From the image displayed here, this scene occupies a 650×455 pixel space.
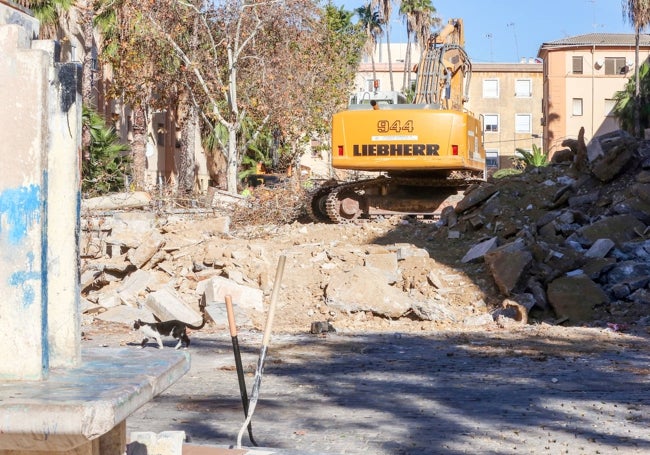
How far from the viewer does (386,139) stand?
2055 centimetres

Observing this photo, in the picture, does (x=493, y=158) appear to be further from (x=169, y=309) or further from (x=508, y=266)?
(x=169, y=309)

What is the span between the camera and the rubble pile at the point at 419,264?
14.6m

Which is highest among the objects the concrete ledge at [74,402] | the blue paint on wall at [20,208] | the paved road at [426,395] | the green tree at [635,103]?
the green tree at [635,103]

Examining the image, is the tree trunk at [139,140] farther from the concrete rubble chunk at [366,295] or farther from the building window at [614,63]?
the building window at [614,63]

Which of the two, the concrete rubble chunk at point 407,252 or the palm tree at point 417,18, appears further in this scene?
the palm tree at point 417,18

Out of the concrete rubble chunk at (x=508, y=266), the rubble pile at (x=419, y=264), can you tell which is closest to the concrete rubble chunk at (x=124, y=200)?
the rubble pile at (x=419, y=264)

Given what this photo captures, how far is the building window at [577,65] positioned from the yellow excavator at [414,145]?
4342 cm

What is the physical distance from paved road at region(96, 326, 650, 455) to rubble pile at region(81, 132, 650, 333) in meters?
1.55

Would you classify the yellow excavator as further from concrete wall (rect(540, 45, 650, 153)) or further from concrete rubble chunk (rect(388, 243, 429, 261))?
concrete wall (rect(540, 45, 650, 153))

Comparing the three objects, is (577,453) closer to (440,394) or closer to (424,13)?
(440,394)

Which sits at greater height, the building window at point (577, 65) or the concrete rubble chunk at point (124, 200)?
the building window at point (577, 65)

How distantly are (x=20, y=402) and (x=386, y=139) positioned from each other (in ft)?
58.9

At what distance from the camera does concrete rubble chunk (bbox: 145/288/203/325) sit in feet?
44.2

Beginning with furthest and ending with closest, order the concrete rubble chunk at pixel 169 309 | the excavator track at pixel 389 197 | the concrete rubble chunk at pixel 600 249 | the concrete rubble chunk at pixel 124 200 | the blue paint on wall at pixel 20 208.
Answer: the excavator track at pixel 389 197
the concrete rubble chunk at pixel 124 200
the concrete rubble chunk at pixel 600 249
the concrete rubble chunk at pixel 169 309
the blue paint on wall at pixel 20 208
